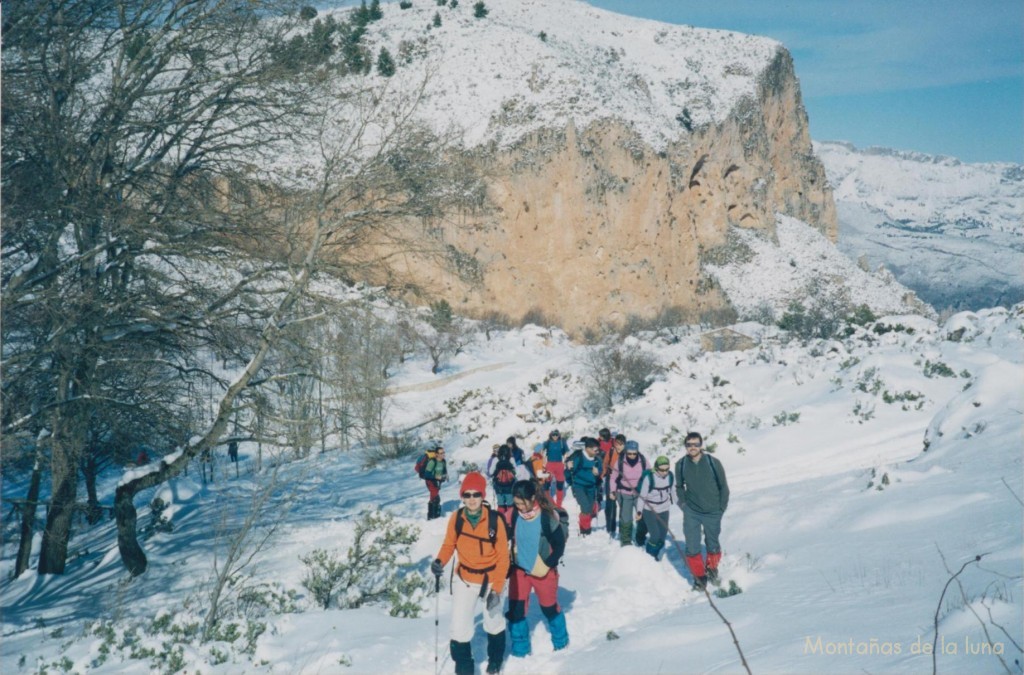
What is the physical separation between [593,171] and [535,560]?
51300 mm

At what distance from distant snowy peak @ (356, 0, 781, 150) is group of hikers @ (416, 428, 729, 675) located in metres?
43.1

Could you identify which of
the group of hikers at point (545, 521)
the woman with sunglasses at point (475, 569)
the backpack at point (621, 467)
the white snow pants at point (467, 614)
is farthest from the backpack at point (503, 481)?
the white snow pants at point (467, 614)

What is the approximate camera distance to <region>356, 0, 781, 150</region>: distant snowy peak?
Result: 5497 centimetres

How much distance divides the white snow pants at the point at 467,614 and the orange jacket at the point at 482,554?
0.07 meters

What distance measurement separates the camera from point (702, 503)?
6812 millimetres

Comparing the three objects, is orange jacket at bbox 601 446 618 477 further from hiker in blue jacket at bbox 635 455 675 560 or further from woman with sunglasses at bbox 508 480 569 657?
woman with sunglasses at bbox 508 480 569 657

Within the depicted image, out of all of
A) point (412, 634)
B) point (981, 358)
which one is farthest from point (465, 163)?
point (981, 358)

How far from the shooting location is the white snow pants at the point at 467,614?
4.90m

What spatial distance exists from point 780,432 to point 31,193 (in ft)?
44.8

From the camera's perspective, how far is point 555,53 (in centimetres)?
5778

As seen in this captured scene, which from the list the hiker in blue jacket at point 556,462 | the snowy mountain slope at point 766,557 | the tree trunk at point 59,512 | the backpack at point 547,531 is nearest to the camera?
the snowy mountain slope at point 766,557

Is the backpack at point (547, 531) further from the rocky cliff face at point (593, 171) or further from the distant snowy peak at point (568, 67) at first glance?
the distant snowy peak at point (568, 67)

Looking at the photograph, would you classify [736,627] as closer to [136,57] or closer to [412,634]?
[412,634]

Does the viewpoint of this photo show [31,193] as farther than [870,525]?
No
